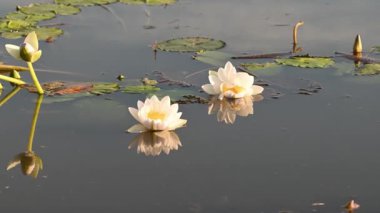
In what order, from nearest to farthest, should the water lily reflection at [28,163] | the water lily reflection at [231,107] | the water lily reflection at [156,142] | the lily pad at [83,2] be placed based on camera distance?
1. the water lily reflection at [28,163]
2. the water lily reflection at [156,142]
3. the water lily reflection at [231,107]
4. the lily pad at [83,2]

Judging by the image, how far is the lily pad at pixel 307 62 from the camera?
13.3ft

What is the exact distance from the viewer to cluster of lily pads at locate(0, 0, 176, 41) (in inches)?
184

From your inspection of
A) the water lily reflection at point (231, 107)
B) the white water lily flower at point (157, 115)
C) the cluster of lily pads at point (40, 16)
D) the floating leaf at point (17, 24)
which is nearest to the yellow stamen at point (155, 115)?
the white water lily flower at point (157, 115)

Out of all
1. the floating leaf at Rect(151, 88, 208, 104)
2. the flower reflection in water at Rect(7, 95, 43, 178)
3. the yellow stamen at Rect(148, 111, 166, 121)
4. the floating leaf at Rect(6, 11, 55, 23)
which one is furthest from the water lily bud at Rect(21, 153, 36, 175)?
the floating leaf at Rect(6, 11, 55, 23)

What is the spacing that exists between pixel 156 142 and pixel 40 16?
83.4 inches

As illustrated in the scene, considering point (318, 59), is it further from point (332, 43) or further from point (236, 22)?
point (236, 22)

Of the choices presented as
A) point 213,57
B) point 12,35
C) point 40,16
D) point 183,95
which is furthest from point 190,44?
point 40,16

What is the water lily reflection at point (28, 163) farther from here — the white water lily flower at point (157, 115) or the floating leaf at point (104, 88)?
the floating leaf at point (104, 88)

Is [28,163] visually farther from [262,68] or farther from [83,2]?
[83,2]

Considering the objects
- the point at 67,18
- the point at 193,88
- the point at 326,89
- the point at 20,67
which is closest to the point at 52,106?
the point at 20,67

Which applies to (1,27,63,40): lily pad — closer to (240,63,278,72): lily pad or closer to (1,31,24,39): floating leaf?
Result: (1,31,24,39): floating leaf

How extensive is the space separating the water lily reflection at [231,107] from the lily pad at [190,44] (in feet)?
2.32

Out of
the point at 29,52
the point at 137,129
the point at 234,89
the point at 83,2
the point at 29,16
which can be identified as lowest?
the point at 137,129

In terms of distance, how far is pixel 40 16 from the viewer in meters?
5.04
